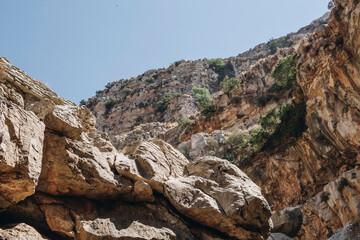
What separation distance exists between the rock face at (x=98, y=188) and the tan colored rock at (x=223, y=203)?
0.13 ft

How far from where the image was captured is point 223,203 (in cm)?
1170

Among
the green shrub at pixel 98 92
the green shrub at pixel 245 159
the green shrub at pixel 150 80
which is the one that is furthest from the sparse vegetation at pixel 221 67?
the green shrub at pixel 245 159

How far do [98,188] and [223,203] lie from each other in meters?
4.85

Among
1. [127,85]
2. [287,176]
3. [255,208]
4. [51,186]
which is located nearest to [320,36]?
[287,176]

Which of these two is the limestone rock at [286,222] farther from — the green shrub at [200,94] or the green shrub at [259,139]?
the green shrub at [200,94]

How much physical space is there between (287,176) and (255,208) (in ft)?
69.6

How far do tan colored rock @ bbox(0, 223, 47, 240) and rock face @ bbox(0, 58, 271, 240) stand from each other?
3 centimetres

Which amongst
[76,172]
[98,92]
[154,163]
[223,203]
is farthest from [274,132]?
[98,92]

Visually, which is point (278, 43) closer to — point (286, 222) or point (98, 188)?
point (286, 222)

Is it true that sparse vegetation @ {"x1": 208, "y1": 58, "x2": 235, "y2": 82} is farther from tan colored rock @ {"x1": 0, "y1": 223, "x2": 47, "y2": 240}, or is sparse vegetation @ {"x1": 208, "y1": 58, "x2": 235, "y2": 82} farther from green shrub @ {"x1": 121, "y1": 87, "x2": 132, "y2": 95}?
tan colored rock @ {"x1": 0, "y1": 223, "x2": 47, "y2": 240}

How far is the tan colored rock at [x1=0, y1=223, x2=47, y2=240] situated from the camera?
8.23m

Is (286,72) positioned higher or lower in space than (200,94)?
lower

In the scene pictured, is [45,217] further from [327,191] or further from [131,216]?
[327,191]

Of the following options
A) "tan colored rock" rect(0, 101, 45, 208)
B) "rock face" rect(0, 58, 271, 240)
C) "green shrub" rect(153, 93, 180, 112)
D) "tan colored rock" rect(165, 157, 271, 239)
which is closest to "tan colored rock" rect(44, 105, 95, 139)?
"rock face" rect(0, 58, 271, 240)
